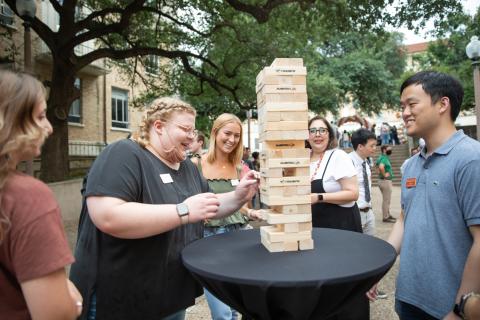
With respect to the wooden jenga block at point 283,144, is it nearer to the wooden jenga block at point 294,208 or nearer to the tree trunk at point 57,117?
the wooden jenga block at point 294,208

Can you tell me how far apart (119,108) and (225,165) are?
16.8 meters

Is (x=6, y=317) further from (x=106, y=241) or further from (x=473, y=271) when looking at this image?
(x=473, y=271)

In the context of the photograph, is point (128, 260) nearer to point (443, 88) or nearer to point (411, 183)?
point (411, 183)

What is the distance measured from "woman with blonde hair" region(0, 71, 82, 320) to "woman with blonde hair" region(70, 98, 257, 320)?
0.48 meters

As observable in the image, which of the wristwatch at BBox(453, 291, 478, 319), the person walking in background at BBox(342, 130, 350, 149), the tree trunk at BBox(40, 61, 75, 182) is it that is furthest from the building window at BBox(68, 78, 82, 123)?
the wristwatch at BBox(453, 291, 478, 319)

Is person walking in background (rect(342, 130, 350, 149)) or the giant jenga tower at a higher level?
person walking in background (rect(342, 130, 350, 149))

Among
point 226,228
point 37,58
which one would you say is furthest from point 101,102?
point 226,228

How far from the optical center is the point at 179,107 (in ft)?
6.45

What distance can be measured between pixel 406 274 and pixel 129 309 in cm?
134

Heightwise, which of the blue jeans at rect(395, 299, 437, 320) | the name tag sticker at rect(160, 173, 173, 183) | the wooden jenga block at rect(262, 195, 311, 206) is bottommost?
the blue jeans at rect(395, 299, 437, 320)

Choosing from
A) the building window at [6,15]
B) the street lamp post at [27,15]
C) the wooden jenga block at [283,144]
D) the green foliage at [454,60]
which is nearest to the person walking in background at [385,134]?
the green foliage at [454,60]

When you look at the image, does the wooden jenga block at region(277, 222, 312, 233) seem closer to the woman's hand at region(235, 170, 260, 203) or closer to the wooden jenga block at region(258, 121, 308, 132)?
the woman's hand at region(235, 170, 260, 203)

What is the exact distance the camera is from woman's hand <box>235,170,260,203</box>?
7.11 feet

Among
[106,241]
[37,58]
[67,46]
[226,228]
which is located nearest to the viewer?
[106,241]
